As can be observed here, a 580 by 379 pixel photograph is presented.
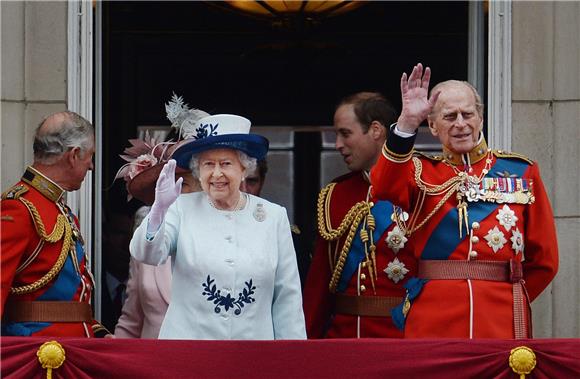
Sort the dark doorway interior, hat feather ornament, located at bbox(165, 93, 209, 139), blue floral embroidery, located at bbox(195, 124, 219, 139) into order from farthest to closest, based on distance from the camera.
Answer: the dark doorway interior < hat feather ornament, located at bbox(165, 93, 209, 139) < blue floral embroidery, located at bbox(195, 124, 219, 139)

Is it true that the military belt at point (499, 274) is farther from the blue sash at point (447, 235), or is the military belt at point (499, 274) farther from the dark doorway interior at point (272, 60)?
the dark doorway interior at point (272, 60)

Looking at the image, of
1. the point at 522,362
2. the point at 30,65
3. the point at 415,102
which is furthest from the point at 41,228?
the point at 522,362

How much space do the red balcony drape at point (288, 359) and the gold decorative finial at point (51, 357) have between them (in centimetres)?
2

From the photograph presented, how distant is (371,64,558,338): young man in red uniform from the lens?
5680 millimetres

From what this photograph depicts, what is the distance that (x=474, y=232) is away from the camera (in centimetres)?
571

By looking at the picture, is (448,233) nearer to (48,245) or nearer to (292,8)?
(48,245)

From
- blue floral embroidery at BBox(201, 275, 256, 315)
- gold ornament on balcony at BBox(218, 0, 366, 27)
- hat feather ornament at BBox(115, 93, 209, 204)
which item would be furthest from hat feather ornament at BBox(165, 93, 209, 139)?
gold ornament on balcony at BBox(218, 0, 366, 27)

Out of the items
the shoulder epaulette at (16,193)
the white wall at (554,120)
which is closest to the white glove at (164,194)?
the shoulder epaulette at (16,193)

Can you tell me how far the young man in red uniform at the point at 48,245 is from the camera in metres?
5.71

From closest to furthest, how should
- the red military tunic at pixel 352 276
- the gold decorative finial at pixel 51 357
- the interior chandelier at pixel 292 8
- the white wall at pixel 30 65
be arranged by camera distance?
the gold decorative finial at pixel 51 357
the red military tunic at pixel 352 276
the white wall at pixel 30 65
the interior chandelier at pixel 292 8

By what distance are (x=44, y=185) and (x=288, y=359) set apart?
131 cm

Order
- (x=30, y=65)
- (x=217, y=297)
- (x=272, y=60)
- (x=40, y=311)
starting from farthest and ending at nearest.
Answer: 1. (x=272, y=60)
2. (x=30, y=65)
3. (x=40, y=311)
4. (x=217, y=297)

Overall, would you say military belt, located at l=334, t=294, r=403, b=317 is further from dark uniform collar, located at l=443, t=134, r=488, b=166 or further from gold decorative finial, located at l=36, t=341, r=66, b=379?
gold decorative finial, located at l=36, t=341, r=66, b=379

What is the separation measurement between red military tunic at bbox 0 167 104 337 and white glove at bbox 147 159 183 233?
0.67 m
